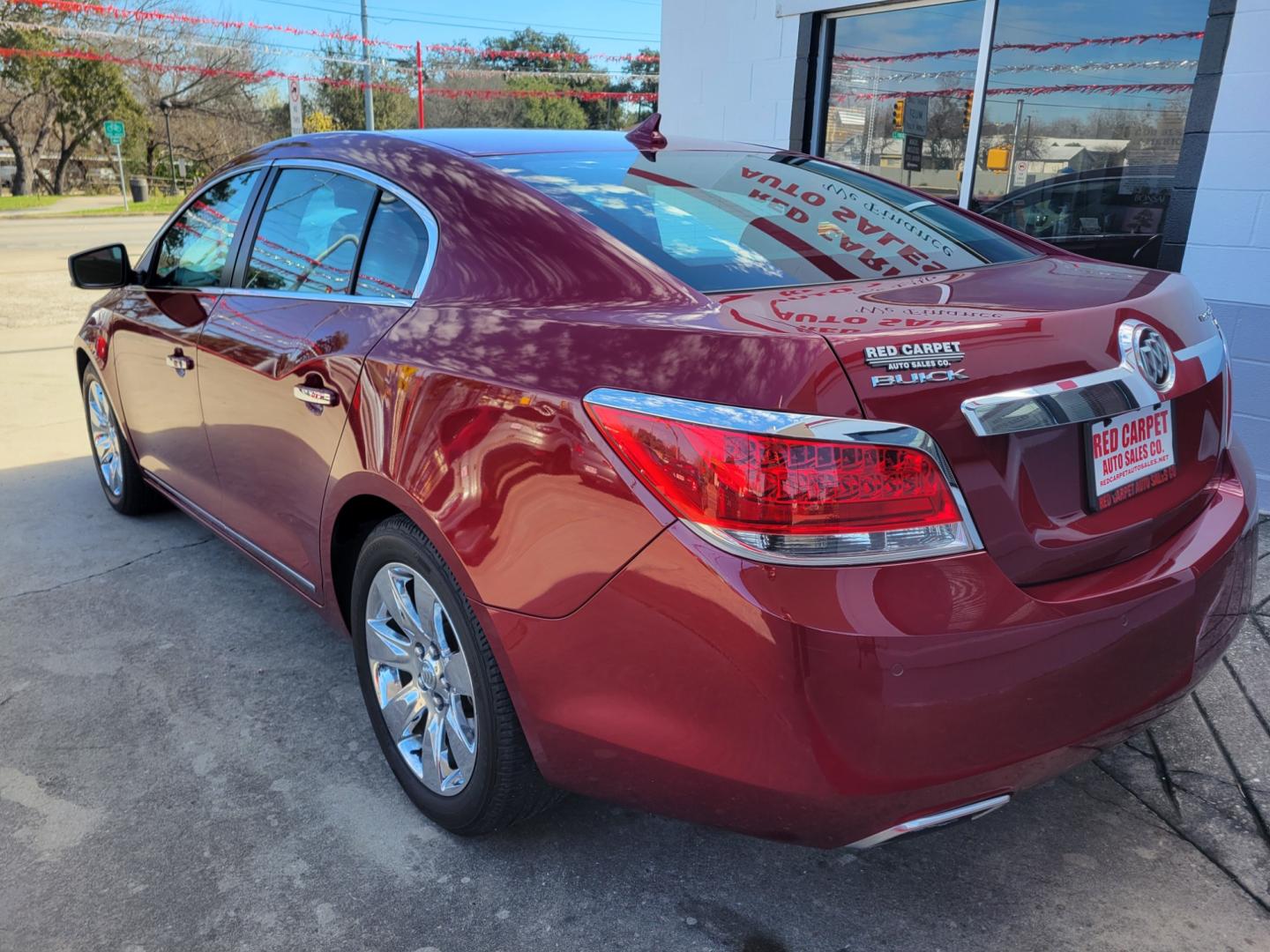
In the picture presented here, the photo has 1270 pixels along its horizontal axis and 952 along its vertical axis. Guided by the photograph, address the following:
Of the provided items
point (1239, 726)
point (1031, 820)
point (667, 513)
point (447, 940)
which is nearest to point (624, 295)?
point (667, 513)

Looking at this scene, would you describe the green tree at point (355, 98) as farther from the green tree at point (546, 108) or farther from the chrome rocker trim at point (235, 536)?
the chrome rocker trim at point (235, 536)

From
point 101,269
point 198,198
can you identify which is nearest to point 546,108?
point 101,269

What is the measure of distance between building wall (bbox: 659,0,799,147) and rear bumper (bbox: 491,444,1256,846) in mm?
5566

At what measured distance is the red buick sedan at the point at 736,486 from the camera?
163cm

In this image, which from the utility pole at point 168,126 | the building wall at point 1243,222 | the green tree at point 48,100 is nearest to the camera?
the building wall at point 1243,222

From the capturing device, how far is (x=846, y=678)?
161 centimetres

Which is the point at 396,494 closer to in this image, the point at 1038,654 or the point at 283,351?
the point at 283,351

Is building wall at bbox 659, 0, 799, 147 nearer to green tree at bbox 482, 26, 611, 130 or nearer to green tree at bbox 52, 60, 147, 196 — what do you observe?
green tree at bbox 52, 60, 147, 196

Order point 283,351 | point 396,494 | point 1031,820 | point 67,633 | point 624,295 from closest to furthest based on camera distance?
point 624,295 < point 396,494 < point 1031,820 < point 283,351 < point 67,633

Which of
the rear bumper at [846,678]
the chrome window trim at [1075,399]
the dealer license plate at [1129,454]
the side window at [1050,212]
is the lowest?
the rear bumper at [846,678]

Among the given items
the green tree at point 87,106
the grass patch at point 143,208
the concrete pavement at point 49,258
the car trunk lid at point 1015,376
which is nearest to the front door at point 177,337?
the car trunk lid at point 1015,376

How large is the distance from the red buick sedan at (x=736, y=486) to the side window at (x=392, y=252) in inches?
0.5

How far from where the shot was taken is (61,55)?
117ft

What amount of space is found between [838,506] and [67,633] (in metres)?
3.01
